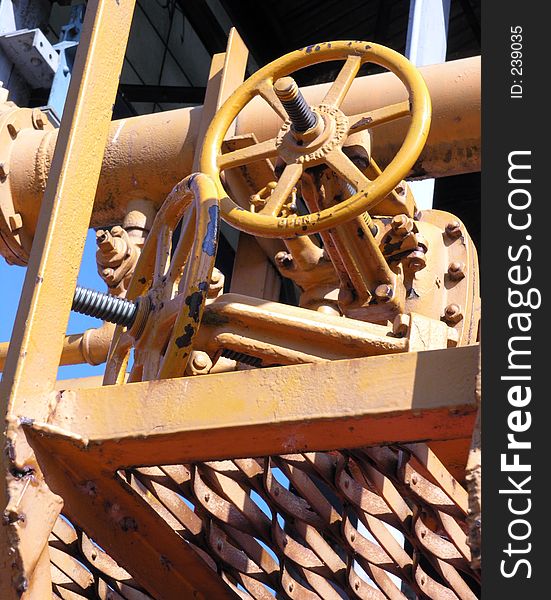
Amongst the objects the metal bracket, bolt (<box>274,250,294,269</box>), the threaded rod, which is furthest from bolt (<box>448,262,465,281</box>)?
the metal bracket

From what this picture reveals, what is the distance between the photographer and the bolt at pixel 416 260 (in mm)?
3709

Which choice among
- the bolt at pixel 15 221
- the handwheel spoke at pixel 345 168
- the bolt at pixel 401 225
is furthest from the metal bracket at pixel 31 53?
the handwheel spoke at pixel 345 168

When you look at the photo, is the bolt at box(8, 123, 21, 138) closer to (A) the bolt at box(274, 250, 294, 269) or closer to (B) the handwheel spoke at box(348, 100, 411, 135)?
(A) the bolt at box(274, 250, 294, 269)

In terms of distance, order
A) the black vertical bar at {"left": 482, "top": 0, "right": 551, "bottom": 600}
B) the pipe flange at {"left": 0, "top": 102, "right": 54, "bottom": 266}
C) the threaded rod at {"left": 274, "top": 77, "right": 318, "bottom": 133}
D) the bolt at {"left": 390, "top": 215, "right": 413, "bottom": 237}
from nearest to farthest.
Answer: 1. the black vertical bar at {"left": 482, "top": 0, "right": 551, "bottom": 600}
2. the threaded rod at {"left": 274, "top": 77, "right": 318, "bottom": 133}
3. the bolt at {"left": 390, "top": 215, "right": 413, "bottom": 237}
4. the pipe flange at {"left": 0, "top": 102, "right": 54, "bottom": 266}

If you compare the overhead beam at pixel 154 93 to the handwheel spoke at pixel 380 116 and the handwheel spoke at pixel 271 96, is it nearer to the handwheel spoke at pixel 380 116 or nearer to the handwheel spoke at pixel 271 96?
the handwheel spoke at pixel 271 96

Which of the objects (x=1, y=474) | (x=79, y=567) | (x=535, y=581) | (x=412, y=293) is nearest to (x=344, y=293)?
(x=412, y=293)

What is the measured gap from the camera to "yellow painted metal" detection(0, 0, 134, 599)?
2.41 m

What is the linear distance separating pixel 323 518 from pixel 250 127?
1.97 metres

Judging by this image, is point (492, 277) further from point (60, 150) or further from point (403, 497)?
point (60, 150)

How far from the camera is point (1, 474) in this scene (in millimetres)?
2420

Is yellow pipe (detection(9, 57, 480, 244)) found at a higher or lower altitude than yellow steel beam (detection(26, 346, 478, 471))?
higher

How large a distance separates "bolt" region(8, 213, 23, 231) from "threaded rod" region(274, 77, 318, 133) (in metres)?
1.85

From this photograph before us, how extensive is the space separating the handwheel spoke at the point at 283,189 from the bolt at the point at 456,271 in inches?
33.0

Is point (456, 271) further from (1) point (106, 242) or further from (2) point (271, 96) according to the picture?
(1) point (106, 242)
